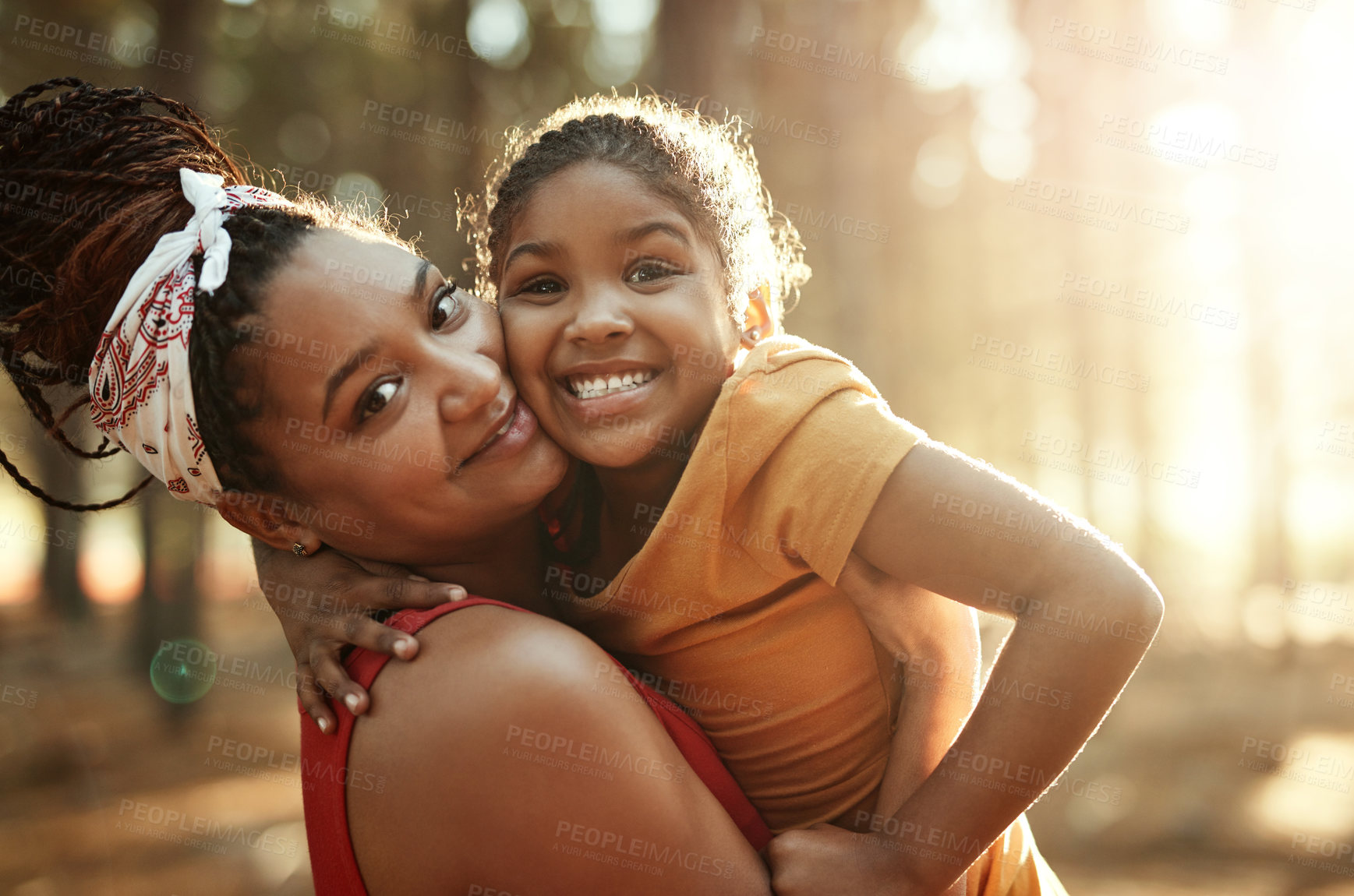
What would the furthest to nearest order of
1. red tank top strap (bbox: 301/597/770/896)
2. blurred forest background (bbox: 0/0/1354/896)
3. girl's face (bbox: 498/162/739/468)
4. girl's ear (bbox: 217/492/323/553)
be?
blurred forest background (bbox: 0/0/1354/896) → girl's face (bbox: 498/162/739/468) → girl's ear (bbox: 217/492/323/553) → red tank top strap (bbox: 301/597/770/896)

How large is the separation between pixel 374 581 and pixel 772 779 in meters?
0.94

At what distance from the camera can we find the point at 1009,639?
63.9 inches

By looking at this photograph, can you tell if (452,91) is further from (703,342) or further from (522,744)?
(522,744)

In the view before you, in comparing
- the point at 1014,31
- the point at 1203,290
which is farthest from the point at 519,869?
the point at 1203,290

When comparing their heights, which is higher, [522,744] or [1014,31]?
[1014,31]

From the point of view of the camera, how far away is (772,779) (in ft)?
6.08

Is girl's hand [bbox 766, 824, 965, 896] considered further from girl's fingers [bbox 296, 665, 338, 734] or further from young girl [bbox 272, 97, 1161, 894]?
girl's fingers [bbox 296, 665, 338, 734]

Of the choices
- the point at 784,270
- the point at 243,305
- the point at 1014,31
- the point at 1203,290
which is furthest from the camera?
the point at 1203,290

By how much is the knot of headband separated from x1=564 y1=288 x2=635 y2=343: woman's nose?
0.70 metres

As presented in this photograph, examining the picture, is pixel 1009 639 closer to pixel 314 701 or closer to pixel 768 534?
pixel 768 534

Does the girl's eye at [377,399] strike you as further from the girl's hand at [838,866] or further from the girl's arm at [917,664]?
the girl's hand at [838,866]

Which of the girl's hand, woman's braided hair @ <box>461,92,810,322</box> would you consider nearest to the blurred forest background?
woman's braided hair @ <box>461,92,810,322</box>

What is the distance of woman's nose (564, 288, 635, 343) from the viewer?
191 centimetres

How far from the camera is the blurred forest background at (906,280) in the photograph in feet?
22.4
